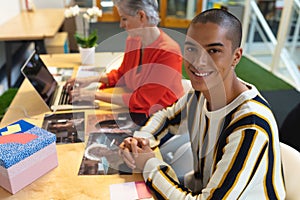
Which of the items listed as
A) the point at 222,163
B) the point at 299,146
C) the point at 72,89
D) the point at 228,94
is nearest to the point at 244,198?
the point at 222,163

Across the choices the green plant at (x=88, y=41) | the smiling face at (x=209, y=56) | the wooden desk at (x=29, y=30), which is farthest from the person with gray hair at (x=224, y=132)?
the wooden desk at (x=29, y=30)

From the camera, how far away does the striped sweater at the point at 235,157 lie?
0.79 meters

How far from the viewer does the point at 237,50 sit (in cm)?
87

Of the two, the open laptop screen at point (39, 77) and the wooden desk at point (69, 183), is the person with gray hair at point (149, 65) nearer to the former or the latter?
the open laptop screen at point (39, 77)

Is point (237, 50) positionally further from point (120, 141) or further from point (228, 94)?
point (120, 141)

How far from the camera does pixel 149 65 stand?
1.43 m

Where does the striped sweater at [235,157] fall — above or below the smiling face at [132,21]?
below

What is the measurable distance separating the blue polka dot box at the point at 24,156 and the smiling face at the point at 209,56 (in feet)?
1.73

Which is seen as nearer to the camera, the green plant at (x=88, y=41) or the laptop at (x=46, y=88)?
the laptop at (x=46, y=88)

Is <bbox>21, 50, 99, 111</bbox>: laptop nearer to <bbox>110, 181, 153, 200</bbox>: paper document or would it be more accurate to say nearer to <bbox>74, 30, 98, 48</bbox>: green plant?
<bbox>74, 30, 98, 48</bbox>: green plant

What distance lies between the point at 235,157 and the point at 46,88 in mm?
1095

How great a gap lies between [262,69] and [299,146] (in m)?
2.70

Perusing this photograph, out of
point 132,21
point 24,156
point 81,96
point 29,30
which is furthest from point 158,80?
point 29,30

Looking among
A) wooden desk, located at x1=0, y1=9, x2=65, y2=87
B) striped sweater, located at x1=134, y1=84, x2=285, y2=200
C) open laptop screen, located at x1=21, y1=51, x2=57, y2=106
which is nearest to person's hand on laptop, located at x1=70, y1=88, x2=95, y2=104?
open laptop screen, located at x1=21, y1=51, x2=57, y2=106
